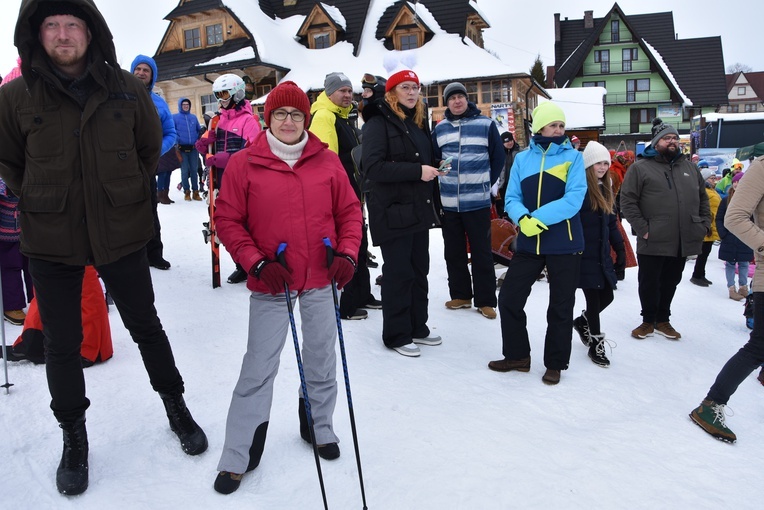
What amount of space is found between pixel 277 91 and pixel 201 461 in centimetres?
192

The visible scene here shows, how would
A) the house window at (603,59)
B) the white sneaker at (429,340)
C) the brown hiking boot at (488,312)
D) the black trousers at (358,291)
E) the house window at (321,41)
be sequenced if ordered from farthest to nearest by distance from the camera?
the house window at (603,59) < the house window at (321,41) < the brown hiking boot at (488,312) < the black trousers at (358,291) < the white sneaker at (429,340)

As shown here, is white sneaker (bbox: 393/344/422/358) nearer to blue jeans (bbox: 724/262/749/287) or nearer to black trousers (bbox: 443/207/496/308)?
black trousers (bbox: 443/207/496/308)

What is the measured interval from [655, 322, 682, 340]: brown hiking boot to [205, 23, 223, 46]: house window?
79.1ft

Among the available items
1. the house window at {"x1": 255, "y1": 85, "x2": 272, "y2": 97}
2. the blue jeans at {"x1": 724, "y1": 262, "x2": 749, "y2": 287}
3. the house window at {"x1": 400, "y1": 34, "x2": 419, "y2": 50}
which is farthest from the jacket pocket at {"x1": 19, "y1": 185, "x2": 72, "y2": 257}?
the house window at {"x1": 400, "y1": 34, "x2": 419, "y2": 50}

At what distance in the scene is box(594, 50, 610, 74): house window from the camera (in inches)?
1635

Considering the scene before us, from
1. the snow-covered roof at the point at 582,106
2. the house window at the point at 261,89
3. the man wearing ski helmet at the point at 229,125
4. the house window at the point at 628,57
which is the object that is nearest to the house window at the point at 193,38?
the house window at the point at 261,89

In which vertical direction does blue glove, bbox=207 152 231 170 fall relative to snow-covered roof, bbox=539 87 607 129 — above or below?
below

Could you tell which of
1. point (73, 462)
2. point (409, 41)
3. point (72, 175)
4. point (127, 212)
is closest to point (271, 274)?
point (127, 212)

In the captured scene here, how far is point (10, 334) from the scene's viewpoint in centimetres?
441

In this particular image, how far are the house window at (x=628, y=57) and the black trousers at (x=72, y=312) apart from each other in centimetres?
4486

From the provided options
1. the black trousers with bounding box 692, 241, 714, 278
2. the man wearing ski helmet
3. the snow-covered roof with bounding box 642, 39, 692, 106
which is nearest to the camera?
the man wearing ski helmet

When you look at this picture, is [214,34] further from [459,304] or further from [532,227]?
[532,227]

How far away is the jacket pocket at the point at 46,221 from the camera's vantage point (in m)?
2.50

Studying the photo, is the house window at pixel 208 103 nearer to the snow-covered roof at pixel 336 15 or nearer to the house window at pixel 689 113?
the snow-covered roof at pixel 336 15
